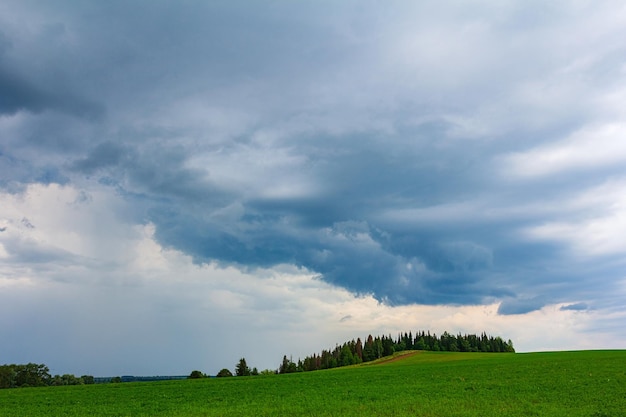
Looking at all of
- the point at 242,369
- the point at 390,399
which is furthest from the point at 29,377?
the point at 390,399

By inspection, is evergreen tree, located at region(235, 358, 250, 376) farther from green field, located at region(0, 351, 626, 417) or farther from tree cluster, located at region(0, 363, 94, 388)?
green field, located at region(0, 351, 626, 417)

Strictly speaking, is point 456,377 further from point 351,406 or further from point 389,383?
point 351,406

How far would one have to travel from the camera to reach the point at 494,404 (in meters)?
33.6

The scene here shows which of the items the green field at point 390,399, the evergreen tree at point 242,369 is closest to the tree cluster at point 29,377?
the evergreen tree at point 242,369

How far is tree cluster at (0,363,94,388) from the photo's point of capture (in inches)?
4441

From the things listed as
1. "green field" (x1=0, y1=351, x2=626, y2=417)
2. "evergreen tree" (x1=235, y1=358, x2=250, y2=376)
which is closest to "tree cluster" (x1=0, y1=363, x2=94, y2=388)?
"evergreen tree" (x1=235, y1=358, x2=250, y2=376)

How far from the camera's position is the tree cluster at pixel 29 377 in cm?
11281

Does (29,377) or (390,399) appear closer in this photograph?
(390,399)

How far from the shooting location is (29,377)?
378ft

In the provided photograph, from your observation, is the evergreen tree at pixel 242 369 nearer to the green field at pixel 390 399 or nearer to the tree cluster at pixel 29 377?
the tree cluster at pixel 29 377

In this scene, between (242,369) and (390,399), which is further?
(242,369)

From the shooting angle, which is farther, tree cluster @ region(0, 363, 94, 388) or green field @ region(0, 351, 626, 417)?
tree cluster @ region(0, 363, 94, 388)

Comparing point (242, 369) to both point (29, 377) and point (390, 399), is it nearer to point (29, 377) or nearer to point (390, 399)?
point (29, 377)

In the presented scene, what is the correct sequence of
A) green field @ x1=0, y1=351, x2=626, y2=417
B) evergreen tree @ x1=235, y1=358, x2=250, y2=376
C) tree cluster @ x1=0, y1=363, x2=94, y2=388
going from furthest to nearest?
1. evergreen tree @ x1=235, y1=358, x2=250, y2=376
2. tree cluster @ x1=0, y1=363, x2=94, y2=388
3. green field @ x1=0, y1=351, x2=626, y2=417
